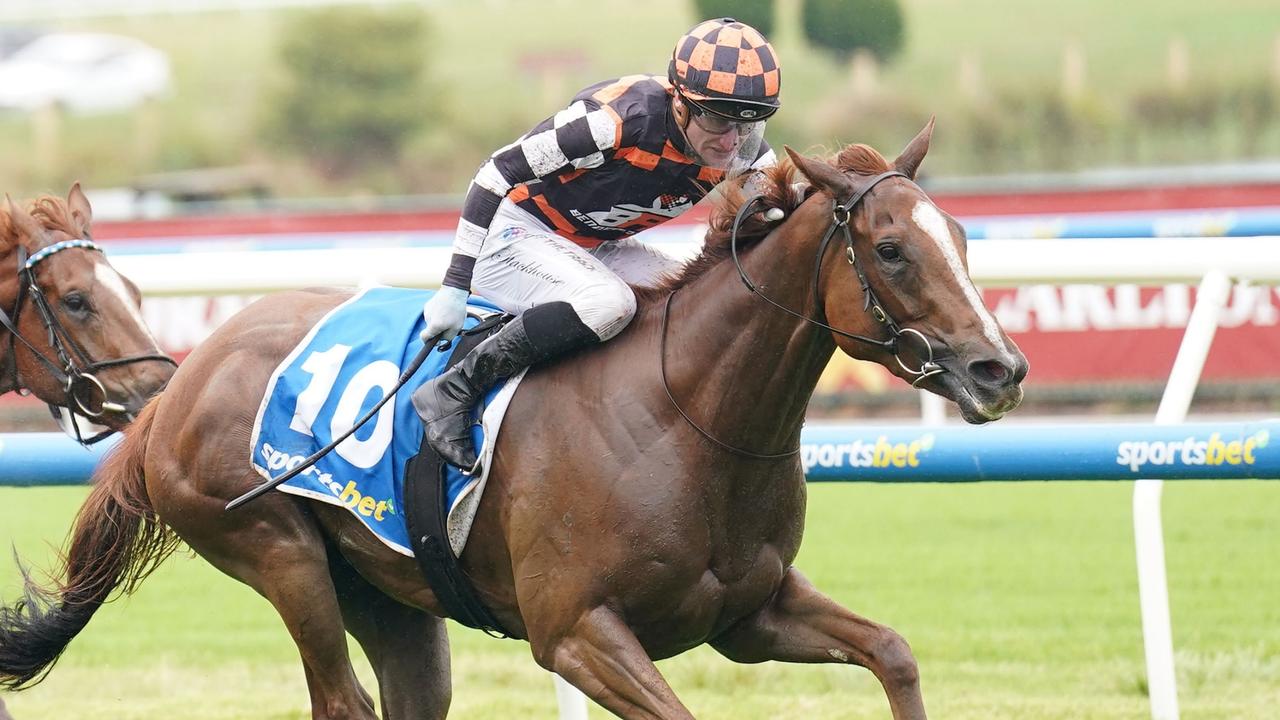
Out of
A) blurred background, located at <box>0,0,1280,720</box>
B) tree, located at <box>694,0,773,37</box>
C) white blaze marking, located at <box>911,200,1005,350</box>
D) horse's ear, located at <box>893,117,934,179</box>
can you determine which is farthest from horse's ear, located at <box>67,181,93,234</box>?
tree, located at <box>694,0,773,37</box>

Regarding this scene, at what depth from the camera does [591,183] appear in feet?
13.8

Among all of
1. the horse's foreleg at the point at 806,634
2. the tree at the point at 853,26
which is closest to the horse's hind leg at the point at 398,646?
the horse's foreleg at the point at 806,634

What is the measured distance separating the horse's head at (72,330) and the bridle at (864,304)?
205cm

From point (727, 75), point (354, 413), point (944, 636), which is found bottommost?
point (944, 636)

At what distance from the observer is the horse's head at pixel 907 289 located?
11.3 feet

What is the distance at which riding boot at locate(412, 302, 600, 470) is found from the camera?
13.3 ft

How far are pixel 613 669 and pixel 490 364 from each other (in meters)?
0.80

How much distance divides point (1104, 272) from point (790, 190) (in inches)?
43.5

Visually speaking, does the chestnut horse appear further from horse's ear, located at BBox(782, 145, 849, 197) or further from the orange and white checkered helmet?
the orange and white checkered helmet

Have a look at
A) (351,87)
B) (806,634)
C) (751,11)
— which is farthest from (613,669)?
(351,87)

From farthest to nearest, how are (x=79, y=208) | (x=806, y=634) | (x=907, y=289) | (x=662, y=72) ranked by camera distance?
(x=662, y=72), (x=79, y=208), (x=806, y=634), (x=907, y=289)

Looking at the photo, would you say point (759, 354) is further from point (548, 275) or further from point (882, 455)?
point (882, 455)

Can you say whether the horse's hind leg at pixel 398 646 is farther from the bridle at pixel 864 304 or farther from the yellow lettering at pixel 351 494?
the bridle at pixel 864 304

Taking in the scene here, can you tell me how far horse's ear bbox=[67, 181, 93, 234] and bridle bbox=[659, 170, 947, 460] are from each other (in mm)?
2540
